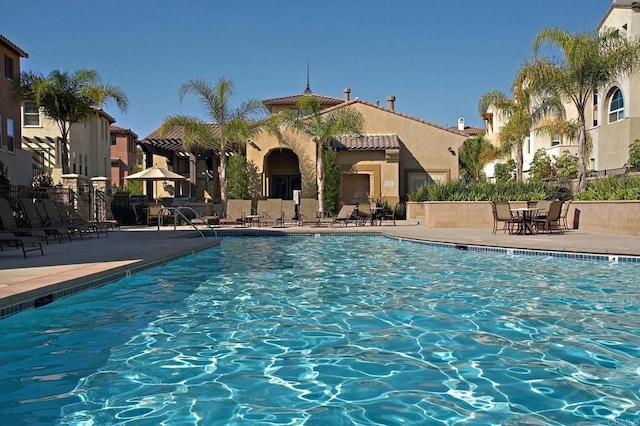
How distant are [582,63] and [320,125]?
1121 centimetres

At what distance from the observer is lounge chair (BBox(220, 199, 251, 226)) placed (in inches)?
848

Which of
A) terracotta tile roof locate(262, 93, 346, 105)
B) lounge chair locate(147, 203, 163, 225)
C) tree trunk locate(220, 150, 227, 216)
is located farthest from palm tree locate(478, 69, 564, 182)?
lounge chair locate(147, 203, 163, 225)

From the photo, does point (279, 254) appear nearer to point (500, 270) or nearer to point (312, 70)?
point (500, 270)

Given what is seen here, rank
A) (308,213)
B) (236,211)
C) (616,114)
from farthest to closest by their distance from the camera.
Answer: (616,114) → (236,211) → (308,213)

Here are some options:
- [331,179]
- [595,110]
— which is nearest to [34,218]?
[331,179]

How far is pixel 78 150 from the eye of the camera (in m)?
34.3

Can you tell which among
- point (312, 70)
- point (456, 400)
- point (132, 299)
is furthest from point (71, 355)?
point (312, 70)

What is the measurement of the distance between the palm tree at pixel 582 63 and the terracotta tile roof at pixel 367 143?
8.39 metres

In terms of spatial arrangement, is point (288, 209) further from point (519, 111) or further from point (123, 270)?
point (519, 111)

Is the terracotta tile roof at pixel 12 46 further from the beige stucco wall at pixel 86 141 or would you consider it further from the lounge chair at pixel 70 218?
the lounge chair at pixel 70 218

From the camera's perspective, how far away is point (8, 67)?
24703 millimetres

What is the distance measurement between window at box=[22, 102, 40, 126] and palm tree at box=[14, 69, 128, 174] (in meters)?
8.46

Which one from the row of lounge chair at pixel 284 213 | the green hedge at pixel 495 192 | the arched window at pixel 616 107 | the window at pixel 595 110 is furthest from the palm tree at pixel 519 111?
the row of lounge chair at pixel 284 213

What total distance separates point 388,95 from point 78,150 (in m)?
20.3
